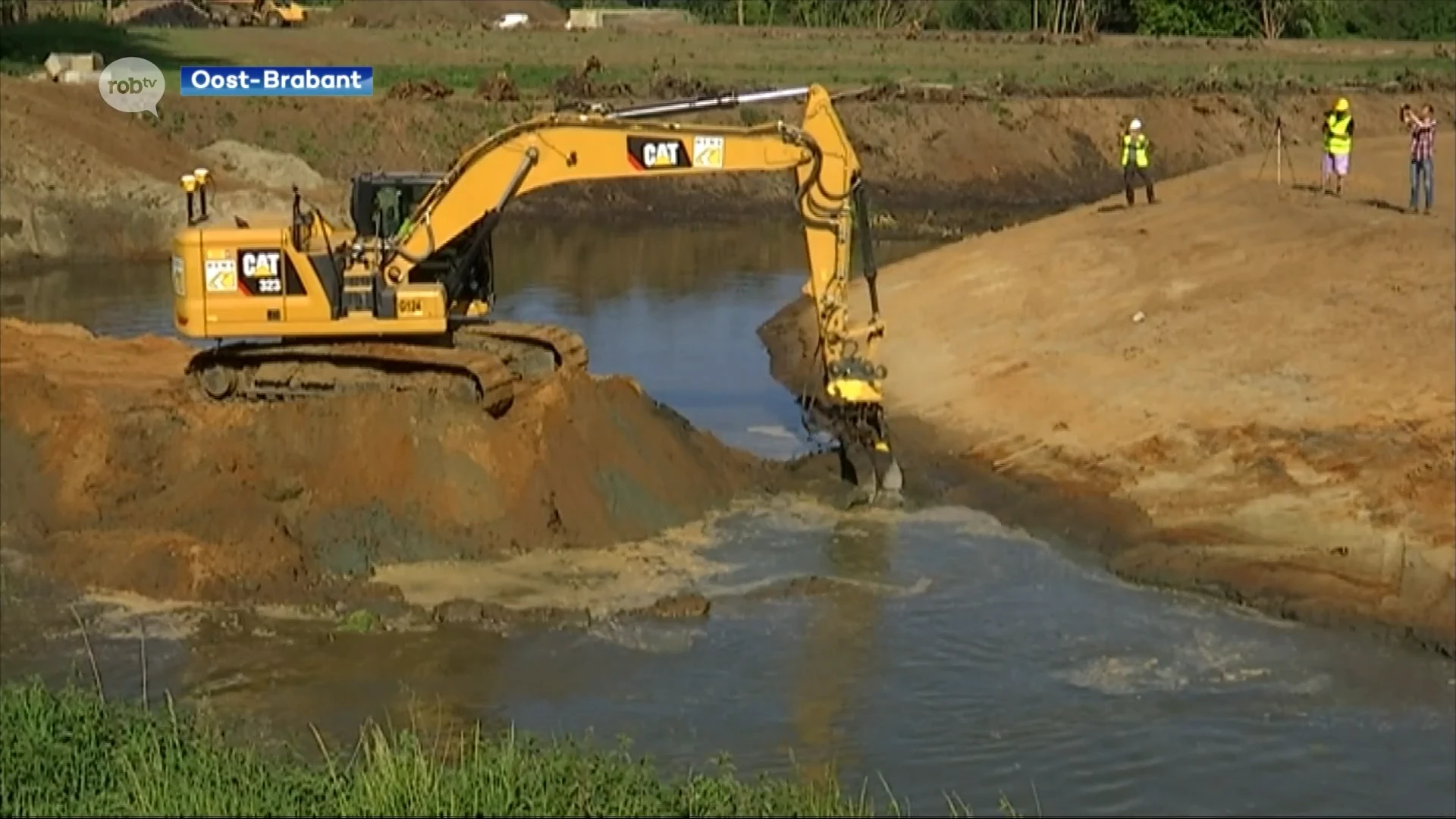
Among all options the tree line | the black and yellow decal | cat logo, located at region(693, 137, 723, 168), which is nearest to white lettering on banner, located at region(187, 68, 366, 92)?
the black and yellow decal

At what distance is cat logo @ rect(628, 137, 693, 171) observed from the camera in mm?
19344

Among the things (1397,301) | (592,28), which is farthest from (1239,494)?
(592,28)

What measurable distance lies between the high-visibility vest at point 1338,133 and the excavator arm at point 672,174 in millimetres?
12698

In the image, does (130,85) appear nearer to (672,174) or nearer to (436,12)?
(672,174)

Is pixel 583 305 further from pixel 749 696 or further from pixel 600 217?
pixel 749 696

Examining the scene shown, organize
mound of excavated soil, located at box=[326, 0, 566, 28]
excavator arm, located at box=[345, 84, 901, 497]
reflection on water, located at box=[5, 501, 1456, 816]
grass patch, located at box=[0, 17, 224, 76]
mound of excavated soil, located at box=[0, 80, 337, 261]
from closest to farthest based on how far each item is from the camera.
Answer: reflection on water, located at box=[5, 501, 1456, 816] < excavator arm, located at box=[345, 84, 901, 497] < mound of excavated soil, located at box=[0, 80, 337, 261] < grass patch, located at box=[0, 17, 224, 76] < mound of excavated soil, located at box=[326, 0, 566, 28]

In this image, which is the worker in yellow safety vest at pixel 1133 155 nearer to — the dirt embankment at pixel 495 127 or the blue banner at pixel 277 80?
the dirt embankment at pixel 495 127

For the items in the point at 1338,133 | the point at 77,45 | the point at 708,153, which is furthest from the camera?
the point at 77,45

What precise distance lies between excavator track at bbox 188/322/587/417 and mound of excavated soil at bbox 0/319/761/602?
0.28 meters

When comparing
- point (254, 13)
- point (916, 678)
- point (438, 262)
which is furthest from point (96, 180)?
point (254, 13)

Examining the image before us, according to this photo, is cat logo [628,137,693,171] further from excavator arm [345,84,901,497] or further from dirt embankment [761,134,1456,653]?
dirt embankment [761,134,1456,653]

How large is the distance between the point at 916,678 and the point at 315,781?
5.65m

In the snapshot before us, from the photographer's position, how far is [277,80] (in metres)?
55.2

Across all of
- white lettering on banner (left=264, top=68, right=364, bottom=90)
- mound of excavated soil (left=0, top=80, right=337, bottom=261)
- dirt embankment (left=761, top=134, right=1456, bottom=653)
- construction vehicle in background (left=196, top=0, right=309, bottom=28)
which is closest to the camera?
dirt embankment (left=761, top=134, right=1456, bottom=653)
